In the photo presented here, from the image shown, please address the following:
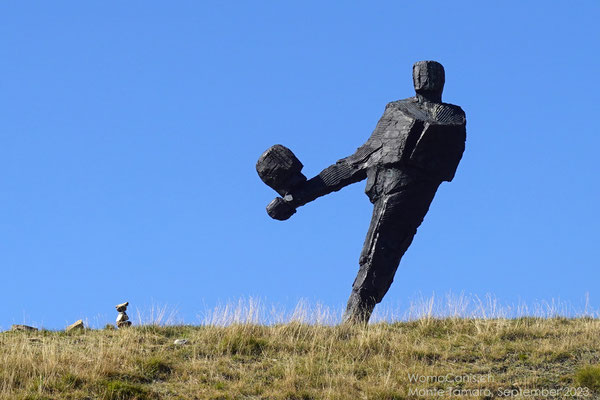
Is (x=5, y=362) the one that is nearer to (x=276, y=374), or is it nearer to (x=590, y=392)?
(x=276, y=374)

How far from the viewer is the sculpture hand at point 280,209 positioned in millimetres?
15523

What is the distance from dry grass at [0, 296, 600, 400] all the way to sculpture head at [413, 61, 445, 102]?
342 centimetres

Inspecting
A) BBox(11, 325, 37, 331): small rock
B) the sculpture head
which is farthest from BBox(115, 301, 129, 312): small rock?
the sculpture head

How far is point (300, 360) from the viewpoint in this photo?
12867mm

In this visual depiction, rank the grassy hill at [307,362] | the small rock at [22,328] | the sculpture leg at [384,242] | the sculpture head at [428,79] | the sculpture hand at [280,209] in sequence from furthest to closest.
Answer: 1. the sculpture hand at [280,209]
2. the sculpture head at [428,79]
3. the small rock at [22,328]
4. the sculpture leg at [384,242]
5. the grassy hill at [307,362]

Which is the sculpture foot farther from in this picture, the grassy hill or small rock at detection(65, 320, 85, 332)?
small rock at detection(65, 320, 85, 332)

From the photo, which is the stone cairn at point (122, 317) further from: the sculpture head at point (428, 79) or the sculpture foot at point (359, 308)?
the sculpture head at point (428, 79)

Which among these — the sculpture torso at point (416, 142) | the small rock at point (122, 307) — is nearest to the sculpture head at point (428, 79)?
the sculpture torso at point (416, 142)

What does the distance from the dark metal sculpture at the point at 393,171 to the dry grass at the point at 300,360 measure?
97 cm

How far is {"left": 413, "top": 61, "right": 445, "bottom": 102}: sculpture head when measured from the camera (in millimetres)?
15219

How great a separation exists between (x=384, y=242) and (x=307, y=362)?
9.93ft

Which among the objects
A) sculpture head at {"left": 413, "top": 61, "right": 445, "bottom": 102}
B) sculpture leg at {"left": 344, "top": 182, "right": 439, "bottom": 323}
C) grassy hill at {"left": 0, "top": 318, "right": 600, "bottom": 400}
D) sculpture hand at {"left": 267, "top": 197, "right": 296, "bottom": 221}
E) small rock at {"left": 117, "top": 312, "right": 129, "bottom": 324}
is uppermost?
sculpture head at {"left": 413, "top": 61, "right": 445, "bottom": 102}

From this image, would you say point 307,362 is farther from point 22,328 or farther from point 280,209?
point 22,328

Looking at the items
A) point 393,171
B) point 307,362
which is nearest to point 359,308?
point 393,171
